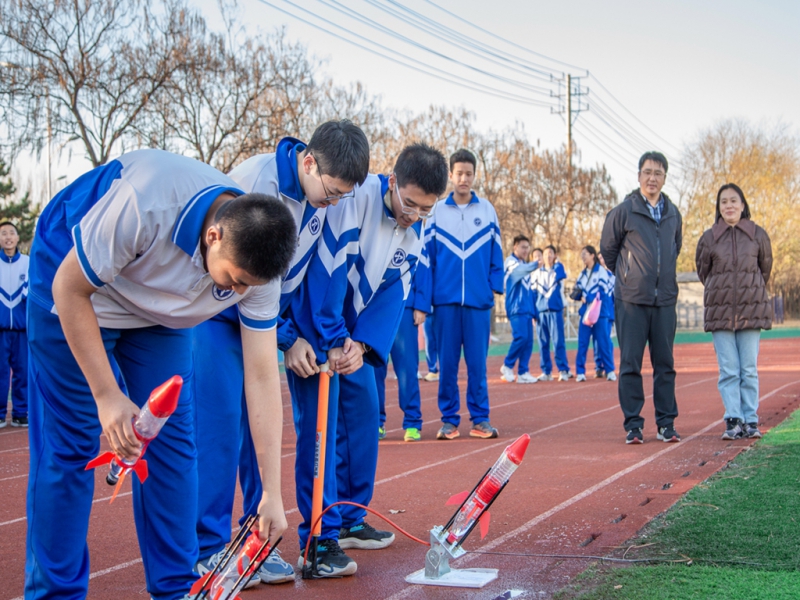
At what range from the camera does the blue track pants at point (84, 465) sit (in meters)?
2.84

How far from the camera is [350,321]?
4.24m

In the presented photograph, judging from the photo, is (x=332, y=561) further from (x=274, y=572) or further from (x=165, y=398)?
(x=165, y=398)

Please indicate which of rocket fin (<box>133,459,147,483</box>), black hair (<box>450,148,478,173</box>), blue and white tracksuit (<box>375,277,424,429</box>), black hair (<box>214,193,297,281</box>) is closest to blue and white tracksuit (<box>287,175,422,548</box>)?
rocket fin (<box>133,459,147,483</box>)

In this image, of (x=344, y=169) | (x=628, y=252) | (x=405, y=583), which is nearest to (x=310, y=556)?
(x=405, y=583)

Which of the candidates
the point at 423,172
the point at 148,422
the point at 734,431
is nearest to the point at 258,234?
the point at 148,422

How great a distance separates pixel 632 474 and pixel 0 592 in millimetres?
3991

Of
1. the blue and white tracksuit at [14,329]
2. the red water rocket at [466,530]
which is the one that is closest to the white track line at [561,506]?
the red water rocket at [466,530]

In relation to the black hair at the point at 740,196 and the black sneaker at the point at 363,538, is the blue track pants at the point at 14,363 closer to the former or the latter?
the black sneaker at the point at 363,538

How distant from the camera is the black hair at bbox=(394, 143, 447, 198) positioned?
4.02 meters

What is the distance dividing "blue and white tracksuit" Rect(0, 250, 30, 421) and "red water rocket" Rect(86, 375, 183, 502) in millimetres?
8050

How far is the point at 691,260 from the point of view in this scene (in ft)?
177

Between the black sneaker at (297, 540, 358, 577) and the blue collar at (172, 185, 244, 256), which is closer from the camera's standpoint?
the blue collar at (172, 185, 244, 256)

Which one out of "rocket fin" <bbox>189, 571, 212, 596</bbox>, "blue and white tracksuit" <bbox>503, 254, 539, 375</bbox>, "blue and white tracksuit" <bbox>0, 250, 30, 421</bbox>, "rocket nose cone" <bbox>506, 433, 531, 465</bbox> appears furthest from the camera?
"blue and white tracksuit" <bbox>503, 254, 539, 375</bbox>

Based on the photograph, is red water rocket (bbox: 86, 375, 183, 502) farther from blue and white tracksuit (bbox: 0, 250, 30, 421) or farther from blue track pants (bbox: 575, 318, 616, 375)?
blue track pants (bbox: 575, 318, 616, 375)
